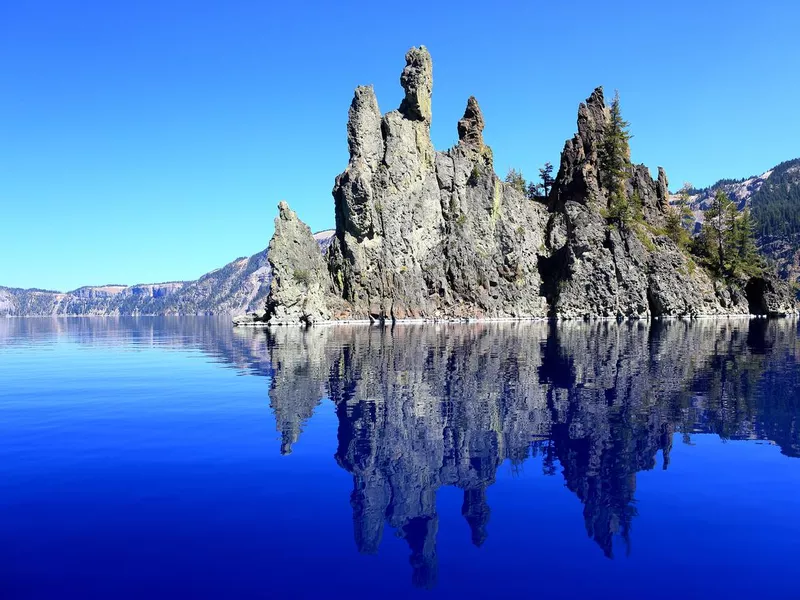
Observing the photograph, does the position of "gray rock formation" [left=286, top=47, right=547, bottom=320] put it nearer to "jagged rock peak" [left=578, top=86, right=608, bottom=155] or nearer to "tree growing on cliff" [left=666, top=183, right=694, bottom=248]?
"jagged rock peak" [left=578, top=86, right=608, bottom=155]

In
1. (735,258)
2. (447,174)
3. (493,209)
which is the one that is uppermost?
(447,174)

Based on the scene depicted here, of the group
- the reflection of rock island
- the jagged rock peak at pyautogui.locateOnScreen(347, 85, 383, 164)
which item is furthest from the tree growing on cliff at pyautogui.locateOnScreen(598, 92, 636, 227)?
the reflection of rock island

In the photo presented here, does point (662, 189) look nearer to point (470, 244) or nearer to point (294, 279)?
point (470, 244)

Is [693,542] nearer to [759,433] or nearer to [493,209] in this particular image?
[759,433]

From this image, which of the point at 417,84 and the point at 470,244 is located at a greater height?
the point at 417,84

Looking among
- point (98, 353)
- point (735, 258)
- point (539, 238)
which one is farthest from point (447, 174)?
point (98, 353)

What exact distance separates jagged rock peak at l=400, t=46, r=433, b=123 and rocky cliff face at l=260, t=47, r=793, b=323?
0.96ft

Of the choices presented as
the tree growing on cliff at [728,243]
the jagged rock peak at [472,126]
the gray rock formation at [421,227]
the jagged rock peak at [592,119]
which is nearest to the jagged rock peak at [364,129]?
the gray rock formation at [421,227]

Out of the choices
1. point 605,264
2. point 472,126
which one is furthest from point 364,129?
point 605,264

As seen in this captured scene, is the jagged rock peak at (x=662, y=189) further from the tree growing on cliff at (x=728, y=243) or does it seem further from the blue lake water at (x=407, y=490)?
the blue lake water at (x=407, y=490)

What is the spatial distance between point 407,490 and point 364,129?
12931 centimetres

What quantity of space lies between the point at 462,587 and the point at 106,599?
7025mm

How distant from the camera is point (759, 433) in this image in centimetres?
2352

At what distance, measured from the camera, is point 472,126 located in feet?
508
